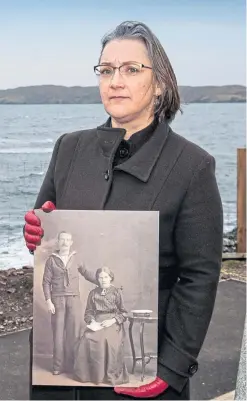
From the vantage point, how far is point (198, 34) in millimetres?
3027

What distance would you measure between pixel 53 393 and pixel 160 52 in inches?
34.0

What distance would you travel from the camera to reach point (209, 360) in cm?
310

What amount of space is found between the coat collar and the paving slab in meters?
1.67

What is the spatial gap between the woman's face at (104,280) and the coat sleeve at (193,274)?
161mm

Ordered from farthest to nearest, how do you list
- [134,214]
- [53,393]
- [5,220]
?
[5,220]
[53,393]
[134,214]

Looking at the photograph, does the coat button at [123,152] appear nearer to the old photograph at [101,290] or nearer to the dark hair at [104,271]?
the old photograph at [101,290]

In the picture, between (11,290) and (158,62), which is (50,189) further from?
(11,290)

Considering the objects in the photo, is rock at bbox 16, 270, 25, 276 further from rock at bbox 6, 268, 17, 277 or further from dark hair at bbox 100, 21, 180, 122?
dark hair at bbox 100, 21, 180, 122

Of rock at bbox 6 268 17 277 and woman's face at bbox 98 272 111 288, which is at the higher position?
woman's face at bbox 98 272 111 288

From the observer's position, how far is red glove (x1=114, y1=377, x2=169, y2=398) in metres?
1.33

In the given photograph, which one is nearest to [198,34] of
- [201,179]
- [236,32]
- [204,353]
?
[236,32]

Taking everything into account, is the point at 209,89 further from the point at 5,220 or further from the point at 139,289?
the point at 139,289

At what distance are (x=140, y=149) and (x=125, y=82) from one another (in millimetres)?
160

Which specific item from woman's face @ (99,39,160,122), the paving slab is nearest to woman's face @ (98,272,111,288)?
woman's face @ (99,39,160,122)
